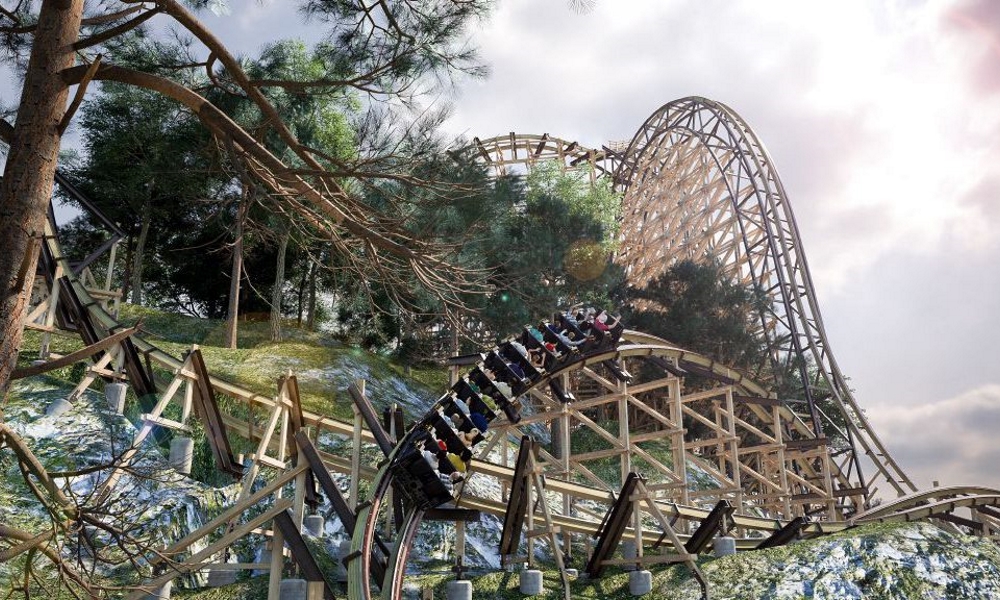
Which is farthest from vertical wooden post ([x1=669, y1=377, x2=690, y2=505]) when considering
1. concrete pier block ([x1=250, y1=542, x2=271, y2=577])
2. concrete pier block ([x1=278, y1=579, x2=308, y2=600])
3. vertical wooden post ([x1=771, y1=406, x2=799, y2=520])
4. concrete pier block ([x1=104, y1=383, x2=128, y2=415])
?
concrete pier block ([x1=104, y1=383, x2=128, y2=415])

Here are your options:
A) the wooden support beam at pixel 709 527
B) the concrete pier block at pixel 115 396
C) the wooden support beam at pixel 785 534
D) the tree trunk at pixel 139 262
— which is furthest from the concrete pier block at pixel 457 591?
the tree trunk at pixel 139 262

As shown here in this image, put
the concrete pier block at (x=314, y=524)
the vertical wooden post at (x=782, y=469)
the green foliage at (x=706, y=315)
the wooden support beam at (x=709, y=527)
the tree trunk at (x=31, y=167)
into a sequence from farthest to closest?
the green foliage at (x=706, y=315)
the vertical wooden post at (x=782, y=469)
the wooden support beam at (x=709, y=527)
the concrete pier block at (x=314, y=524)
the tree trunk at (x=31, y=167)

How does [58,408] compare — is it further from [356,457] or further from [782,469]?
[782,469]

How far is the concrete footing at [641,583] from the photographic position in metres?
9.10

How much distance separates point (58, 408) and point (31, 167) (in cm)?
613

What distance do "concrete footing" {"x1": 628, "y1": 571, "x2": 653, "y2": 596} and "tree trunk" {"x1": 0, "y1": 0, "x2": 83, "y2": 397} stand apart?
6.63m

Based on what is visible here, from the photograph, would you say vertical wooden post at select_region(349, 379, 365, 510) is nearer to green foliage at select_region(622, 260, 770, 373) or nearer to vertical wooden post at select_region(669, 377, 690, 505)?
vertical wooden post at select_region(669, 377, 690, 505)

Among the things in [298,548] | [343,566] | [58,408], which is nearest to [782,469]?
[343,566]

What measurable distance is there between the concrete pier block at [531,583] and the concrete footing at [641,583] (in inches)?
40.4

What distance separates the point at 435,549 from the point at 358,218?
254 inches

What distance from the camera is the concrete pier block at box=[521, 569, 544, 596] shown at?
8.98 meters

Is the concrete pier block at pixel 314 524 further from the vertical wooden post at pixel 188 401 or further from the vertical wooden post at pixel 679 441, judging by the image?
the vertical wooden post at pixel 679 441

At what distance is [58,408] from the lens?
10.1 m

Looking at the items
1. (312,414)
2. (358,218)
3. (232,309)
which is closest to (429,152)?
(358,218)
